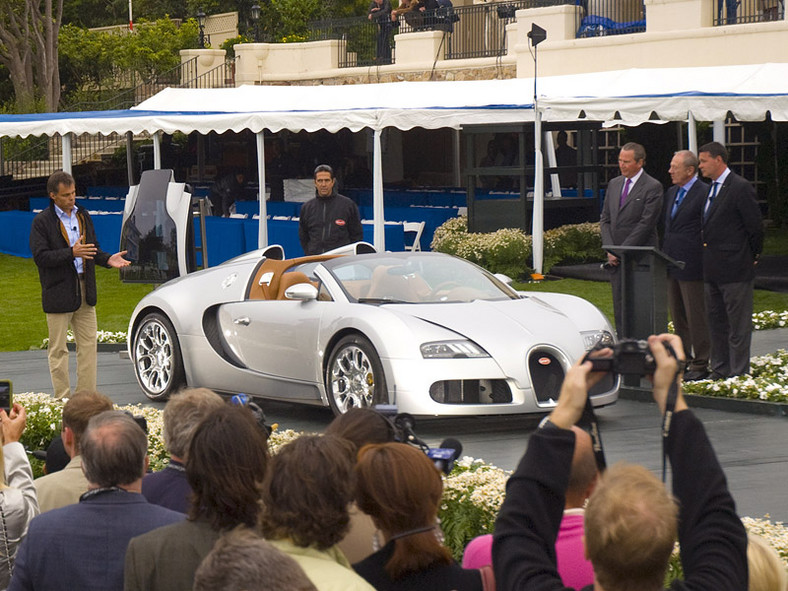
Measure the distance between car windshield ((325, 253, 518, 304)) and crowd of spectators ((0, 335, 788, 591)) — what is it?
509 centimetres

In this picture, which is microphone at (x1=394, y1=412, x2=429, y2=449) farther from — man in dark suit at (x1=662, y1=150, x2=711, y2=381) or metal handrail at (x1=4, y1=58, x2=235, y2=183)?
metal handrail at (x1=4, y1=58, x2=235, y2=183)

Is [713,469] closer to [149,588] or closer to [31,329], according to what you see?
[149,588]

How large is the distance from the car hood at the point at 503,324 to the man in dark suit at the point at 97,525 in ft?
17.5

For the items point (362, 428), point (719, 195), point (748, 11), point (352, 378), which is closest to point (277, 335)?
point (352, 378)

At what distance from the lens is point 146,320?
11.5 meters

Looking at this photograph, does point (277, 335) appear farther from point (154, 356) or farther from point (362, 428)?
point (362, 428)

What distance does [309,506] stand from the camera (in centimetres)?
371

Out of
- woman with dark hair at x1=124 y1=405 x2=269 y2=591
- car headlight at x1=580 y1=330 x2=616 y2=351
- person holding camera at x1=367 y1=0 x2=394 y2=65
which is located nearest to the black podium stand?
car headlight at x1=580 y1=330 x2=616 y2=351

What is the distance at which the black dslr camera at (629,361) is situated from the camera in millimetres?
3215

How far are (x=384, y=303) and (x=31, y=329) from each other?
8.56 meters

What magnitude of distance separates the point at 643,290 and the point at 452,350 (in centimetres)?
193

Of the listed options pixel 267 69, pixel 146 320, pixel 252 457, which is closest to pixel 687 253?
pixel 146 320

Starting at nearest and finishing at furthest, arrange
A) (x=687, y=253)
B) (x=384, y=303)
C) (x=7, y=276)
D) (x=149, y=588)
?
1. (x=149, y=588)
2. (x=384, y=303)
3. (x=687, y=253)
4. (x=7, y=276)

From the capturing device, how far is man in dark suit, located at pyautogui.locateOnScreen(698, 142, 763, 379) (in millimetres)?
11008
